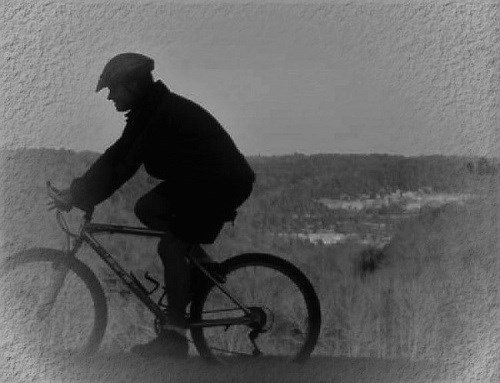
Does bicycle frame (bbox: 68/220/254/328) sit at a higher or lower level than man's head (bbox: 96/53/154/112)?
lower

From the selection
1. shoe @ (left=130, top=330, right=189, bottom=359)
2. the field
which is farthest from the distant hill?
shoe @ (left=130, top=330, right=189, bottom=359)

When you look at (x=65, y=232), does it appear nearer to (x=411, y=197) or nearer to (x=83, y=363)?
(x=83, y=363)

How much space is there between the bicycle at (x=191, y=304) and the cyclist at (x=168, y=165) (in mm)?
121

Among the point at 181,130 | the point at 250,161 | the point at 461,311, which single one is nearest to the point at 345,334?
the point at 461,311

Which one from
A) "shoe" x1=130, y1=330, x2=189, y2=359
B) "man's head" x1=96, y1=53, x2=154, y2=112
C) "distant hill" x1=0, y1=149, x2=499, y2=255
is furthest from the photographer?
"distant hill" x1=0, y1=149, x2=499, y2=255

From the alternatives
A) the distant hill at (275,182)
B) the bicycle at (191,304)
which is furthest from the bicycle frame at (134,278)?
the distant hill at (275,182)

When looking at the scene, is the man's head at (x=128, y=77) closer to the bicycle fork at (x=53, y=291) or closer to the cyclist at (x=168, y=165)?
the cyclist at (x=168, y=165)

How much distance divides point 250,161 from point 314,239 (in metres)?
0.54

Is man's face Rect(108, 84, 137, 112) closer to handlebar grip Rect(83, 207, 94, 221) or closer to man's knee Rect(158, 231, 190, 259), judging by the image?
handlebar grip Rect(83, 207, 94, 221)

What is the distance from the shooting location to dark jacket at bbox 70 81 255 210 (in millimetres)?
4383

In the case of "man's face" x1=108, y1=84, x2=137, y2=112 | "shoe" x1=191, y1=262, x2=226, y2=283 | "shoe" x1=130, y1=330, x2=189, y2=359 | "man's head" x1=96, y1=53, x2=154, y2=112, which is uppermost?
"man's head" x1=96, y1=53, x2=154, y2=112

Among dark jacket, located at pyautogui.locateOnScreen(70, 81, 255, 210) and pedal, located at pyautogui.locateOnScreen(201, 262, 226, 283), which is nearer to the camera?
dark jacket, located at pyautogui.locateOnScreen(70, 81, 255, 210)

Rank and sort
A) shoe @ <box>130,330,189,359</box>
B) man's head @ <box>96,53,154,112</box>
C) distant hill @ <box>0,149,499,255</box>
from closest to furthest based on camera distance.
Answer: man's head @ <box>96,53,154,112</box> → shoe @ <box>130,330,189,359</box> → distant hill @ <box>0,149,499,255</box>

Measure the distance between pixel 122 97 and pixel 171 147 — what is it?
35 cm
